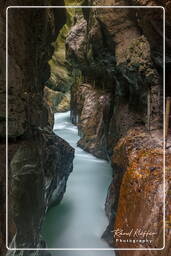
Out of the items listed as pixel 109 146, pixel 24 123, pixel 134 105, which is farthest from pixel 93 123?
pixel 24 123

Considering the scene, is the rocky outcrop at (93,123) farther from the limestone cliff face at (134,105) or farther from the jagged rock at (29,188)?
the jagged rock at (29,188)

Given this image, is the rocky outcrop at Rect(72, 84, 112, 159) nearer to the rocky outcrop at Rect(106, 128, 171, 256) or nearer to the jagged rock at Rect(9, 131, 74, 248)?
the jagged rock at Rect(9, 131, 74, 248)

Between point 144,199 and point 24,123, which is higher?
point 24,123

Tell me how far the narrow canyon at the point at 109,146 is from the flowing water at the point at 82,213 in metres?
0.06

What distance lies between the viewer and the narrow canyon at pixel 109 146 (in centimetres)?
476

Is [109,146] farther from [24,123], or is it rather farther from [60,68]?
[60,68]

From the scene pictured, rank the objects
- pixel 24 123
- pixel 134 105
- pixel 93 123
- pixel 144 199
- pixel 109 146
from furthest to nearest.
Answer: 1. pixel 93 123
2. pixel 109 146
3. pixel 134 105
4. pixel 24 123
5. pixel 144 199

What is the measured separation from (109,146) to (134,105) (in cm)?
429

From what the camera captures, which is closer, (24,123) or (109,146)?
(24,123)

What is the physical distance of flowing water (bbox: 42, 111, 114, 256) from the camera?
29.7 ft

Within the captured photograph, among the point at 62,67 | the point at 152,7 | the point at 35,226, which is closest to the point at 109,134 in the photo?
the point at 35,226

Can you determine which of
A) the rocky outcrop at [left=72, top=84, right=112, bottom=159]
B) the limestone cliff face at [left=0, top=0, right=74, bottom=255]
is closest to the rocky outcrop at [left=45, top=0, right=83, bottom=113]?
the rocky outcrop at [left=72, top=84, right=112, bottom=159]

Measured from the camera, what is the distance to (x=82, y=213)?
36.6ft

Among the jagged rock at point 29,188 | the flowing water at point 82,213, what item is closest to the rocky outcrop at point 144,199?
the flowing water at point 82,213
